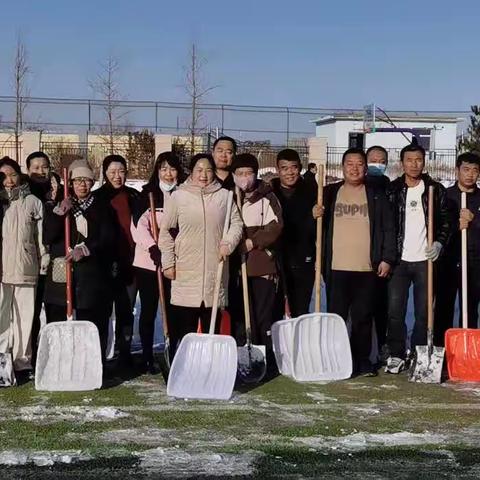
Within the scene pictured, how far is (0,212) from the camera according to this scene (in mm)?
5949

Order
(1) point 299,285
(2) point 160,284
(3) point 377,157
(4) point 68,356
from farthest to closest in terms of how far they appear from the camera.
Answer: (3) point 377,157 < (1) point 299,285 < (2) point 160,284 < (4) point 68,356

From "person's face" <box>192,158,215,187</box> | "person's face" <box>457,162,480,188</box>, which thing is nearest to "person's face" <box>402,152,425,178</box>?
"person's face" <box>457,162,480,188</box>

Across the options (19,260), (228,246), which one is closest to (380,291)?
(228,246)

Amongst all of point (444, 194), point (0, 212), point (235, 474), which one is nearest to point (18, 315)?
point (0, 212)

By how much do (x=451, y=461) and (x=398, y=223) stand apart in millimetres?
2420

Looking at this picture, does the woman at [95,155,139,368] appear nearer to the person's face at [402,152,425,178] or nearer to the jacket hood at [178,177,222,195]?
the jacket hood at [178,177,222,195]

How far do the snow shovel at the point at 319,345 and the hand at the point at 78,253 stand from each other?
172cm

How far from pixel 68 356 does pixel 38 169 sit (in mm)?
1716

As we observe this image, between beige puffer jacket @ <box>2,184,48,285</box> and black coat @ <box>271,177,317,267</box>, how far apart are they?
1.92m

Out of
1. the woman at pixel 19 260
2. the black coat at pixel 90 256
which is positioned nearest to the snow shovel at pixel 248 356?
the black coat at pixel 90 256

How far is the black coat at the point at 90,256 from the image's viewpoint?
6005mm

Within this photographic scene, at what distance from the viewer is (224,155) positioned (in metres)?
6.55

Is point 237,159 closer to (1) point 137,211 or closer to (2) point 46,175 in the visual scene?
(1) point 137,211

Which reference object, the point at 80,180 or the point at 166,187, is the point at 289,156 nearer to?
the point at 166,187
